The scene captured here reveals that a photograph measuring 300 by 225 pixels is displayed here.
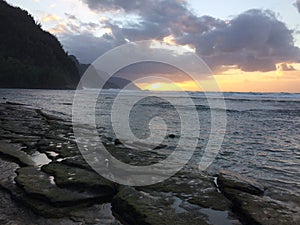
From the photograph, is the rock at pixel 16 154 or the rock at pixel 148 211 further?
the rock at pixel 16 154

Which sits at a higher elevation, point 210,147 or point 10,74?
point 10,74

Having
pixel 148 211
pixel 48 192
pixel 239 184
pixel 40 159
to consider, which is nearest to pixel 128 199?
pixel 148 211

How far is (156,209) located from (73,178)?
264 centimetres

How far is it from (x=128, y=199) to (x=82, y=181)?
60.9 inches

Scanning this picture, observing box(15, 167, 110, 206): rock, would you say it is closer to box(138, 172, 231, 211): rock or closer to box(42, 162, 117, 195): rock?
box(42, 162, 117, 195): rock

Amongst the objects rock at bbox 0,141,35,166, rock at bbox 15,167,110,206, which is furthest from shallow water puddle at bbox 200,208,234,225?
rock at bbox 0,141,35,166

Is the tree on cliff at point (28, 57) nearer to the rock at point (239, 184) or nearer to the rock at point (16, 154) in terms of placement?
the rock at point (16, 154)

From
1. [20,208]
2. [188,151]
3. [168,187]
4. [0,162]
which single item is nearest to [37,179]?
[20,208]

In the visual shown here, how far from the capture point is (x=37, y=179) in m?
7.70

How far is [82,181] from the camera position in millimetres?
7672

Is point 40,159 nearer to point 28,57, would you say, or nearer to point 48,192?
point 48,192

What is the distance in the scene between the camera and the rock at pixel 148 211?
19.6 ft

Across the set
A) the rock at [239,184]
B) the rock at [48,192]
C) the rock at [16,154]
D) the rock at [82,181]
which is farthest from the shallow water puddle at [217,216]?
the rock at [16,154]

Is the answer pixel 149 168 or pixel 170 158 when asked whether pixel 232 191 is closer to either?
pixel 149 168
